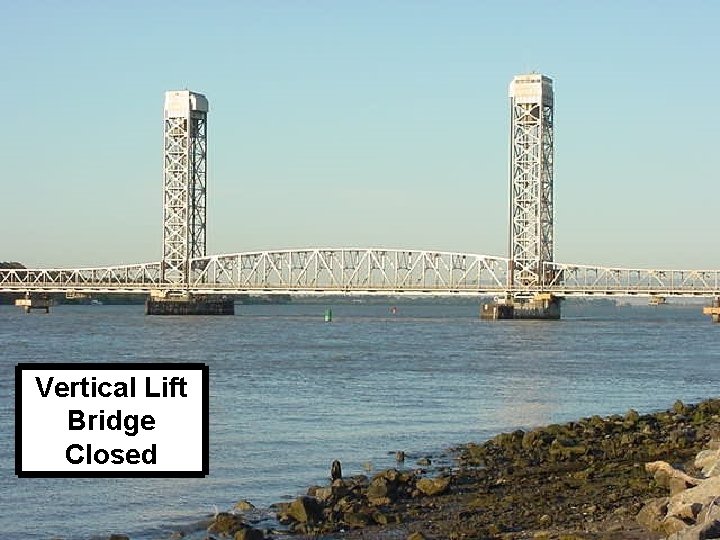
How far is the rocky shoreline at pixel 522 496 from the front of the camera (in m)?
16.3

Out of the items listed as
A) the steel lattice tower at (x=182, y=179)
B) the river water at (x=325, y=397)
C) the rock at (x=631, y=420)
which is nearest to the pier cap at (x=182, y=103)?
the steel lattice tower at (x=182, y=179)

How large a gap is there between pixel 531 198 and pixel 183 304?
113 ft

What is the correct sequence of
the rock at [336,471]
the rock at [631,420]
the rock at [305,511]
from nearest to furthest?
the rock at [305,511]
the rock at [336,471]
the rock at [631,420]

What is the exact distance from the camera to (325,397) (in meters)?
39.1

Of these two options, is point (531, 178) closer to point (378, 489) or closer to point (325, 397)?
point (325, 397)

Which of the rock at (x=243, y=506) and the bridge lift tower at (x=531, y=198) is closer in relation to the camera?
the rock at (x=243, y=506)

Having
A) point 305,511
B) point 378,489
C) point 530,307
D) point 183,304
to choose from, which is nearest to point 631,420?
point 378,489

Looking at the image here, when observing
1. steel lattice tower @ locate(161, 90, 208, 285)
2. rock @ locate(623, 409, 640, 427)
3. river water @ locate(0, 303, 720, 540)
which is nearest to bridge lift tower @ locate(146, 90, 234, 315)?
steel lattice tower @ locate(161, 90, 208, 285)

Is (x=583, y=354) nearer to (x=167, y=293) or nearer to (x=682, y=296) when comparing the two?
(x=682, y=296)

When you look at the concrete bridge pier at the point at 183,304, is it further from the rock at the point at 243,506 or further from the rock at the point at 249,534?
the rock at the point at 249,534

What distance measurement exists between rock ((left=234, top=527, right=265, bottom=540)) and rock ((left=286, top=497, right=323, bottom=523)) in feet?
3.56

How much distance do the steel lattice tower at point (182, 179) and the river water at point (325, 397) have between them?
140 feet

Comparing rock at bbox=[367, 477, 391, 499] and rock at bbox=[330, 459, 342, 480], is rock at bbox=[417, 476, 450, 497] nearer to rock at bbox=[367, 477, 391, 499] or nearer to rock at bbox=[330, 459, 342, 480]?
rock at bbox=[367, 477, 391, 499]

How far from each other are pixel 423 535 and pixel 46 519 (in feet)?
18.8
